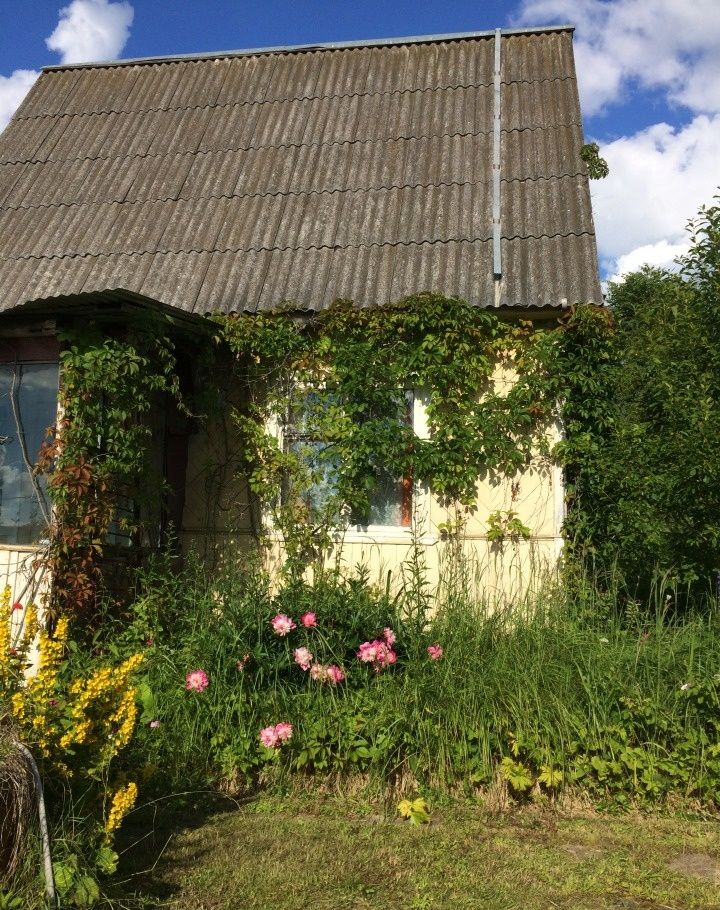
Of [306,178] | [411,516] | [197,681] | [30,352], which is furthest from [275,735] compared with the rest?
[306,178]

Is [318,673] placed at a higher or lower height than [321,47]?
lower

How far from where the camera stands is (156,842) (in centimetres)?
444

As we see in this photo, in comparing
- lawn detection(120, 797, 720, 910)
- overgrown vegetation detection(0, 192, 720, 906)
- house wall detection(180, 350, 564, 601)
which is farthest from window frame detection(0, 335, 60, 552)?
lawn detection(120, 797, 720, 910)

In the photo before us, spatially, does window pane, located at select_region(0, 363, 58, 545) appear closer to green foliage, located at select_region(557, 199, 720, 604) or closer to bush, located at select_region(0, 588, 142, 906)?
bush, located at select_region(0, 588, 142, 906)

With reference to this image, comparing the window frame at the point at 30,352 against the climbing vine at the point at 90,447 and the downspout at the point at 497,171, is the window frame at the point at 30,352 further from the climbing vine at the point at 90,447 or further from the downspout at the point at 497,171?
the downspout at the point at 497,171

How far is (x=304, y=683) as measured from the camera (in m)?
5.53

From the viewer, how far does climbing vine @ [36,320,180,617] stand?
255 inches

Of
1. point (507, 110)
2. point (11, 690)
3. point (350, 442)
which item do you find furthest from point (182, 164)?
point (11, 690)

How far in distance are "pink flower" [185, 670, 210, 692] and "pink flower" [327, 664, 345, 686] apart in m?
0.71

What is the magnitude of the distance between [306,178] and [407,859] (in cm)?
702

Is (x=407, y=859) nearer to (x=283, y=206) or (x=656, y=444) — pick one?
(x=656, y=444)

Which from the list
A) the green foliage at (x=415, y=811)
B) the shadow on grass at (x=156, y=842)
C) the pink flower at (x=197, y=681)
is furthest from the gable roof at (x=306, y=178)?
the shadow on grass at (x=156, y=842)

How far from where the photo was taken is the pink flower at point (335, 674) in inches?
211

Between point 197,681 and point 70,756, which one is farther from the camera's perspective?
point 197,681
